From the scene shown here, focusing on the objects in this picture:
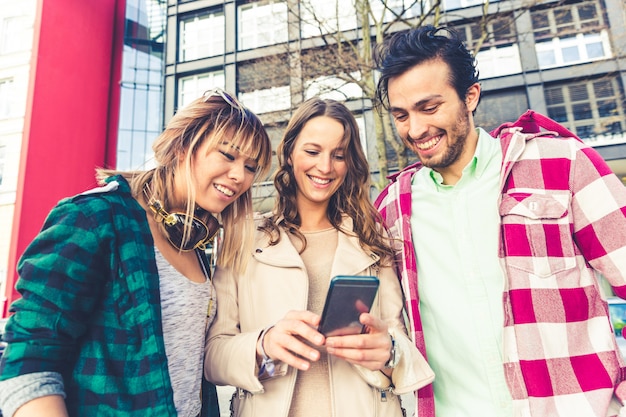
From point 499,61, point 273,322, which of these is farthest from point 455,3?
point 273,322

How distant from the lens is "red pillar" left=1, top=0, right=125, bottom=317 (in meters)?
15.1

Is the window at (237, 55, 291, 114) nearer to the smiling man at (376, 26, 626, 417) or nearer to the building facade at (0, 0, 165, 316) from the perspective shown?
the building facade at (0, 0, 165, 316)

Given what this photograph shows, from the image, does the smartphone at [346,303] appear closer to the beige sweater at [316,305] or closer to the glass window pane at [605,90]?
the beige sweater at [316,305]

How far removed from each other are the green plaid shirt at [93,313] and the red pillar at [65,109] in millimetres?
16419

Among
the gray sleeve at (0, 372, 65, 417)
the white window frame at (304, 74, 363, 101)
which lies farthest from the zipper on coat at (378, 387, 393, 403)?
the white window frame at (304, 74, 363, 101)

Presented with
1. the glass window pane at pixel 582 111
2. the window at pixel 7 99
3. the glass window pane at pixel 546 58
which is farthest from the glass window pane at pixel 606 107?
the window at pixel 7 99

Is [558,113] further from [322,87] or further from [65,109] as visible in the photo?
[65,109]

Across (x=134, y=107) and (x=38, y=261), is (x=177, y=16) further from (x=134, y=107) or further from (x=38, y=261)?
(x=38, y=261)

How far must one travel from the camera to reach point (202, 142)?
5.89 ft

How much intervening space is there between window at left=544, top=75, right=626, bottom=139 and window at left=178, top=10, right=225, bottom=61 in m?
13.4

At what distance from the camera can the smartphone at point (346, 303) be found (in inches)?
47.6

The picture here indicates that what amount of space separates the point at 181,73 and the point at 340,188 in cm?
1661

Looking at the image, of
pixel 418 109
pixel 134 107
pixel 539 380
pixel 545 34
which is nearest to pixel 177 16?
pixel 134 107

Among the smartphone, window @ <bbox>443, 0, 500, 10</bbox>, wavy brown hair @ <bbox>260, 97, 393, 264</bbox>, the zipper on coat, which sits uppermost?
window @ <bbox>443, 0, 500, 10</bbox>
